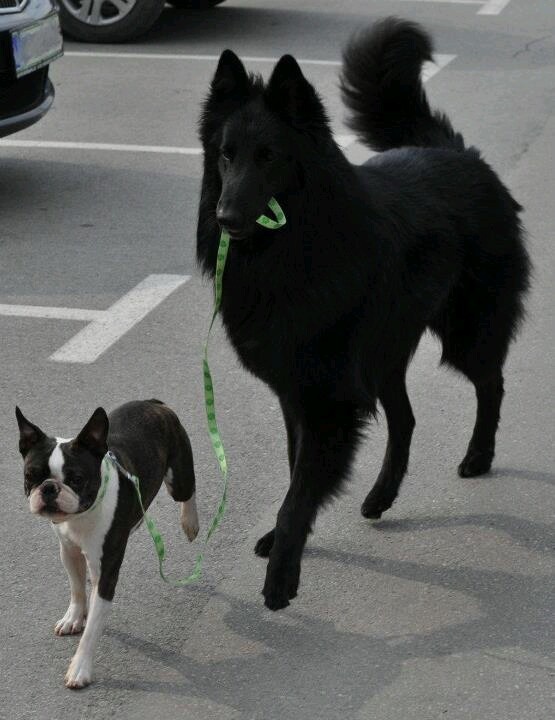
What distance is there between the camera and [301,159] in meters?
3.83

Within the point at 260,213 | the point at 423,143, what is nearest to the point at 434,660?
the point at 260,213

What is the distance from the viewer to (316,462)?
4.23 m

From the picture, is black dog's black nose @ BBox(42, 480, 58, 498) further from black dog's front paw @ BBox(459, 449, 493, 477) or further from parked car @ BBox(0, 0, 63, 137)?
parked car @ BBox(0, 0, 63, 137)

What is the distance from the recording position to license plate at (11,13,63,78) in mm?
8414

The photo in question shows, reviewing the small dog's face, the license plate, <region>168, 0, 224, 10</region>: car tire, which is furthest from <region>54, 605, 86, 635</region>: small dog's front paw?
<region>168, 0, 224, 10</region>: car tire

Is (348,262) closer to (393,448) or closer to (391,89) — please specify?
(393,448)

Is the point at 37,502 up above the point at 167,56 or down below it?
above

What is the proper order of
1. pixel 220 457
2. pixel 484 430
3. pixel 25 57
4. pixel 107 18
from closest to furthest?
1. pixel 220 457
2. pixel 484 430
3. pixel 25 57
4. pixel 107 18

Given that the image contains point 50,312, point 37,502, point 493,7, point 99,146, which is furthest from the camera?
point 493,7

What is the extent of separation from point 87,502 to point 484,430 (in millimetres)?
1936

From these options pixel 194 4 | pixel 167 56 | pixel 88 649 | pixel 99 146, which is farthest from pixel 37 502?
pixel 194 4

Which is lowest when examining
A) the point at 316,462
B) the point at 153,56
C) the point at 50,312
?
the point at 153,56

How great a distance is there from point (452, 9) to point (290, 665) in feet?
41.4

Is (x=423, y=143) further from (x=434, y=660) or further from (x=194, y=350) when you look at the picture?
(x=434, y=660)
